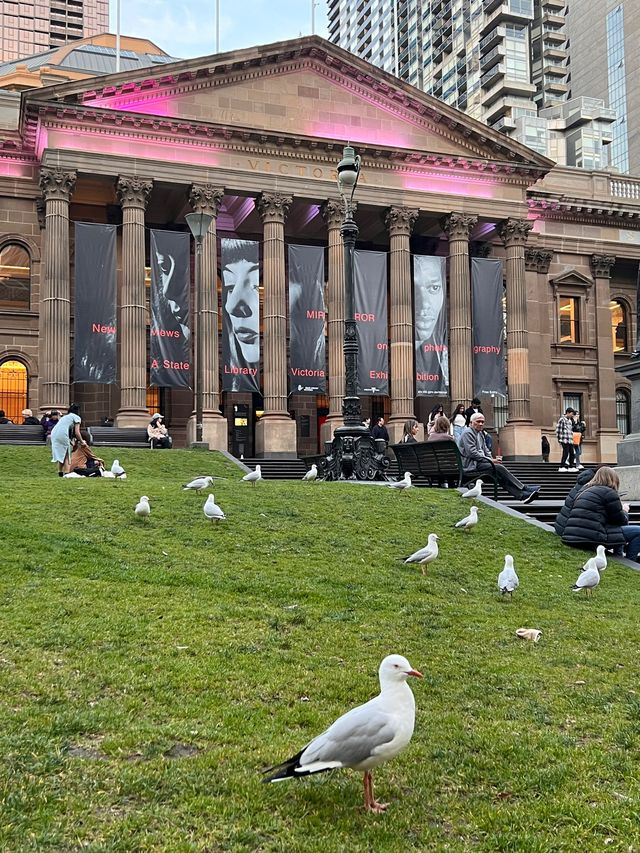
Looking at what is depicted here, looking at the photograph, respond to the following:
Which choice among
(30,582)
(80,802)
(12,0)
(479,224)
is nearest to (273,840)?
(80,802)

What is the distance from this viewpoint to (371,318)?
35594mm

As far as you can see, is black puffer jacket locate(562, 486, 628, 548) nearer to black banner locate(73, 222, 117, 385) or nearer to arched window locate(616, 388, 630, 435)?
black banner locate(73, 222, 117, 385)

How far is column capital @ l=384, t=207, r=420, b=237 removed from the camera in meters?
37.1

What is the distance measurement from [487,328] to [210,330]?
12.8 metres

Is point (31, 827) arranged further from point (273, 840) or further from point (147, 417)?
point (147, 417)

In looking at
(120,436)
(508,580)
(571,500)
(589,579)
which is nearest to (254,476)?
(571,500)

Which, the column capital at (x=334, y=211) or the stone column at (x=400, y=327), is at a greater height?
the column capital at (x=334, y=211)

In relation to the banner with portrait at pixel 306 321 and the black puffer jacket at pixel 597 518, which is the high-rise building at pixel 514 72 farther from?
the black puffer jacket at pixel 597 518

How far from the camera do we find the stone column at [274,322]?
34625 millimetres

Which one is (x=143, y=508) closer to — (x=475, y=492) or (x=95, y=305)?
(x=475, y=492)

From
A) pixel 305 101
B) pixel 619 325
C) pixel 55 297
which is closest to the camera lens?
pixel 55 297

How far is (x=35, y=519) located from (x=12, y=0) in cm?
12784

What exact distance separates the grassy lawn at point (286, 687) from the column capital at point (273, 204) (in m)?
25.0

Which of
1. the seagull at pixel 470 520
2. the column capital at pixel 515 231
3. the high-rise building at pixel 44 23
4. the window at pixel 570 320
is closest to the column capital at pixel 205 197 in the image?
the column capital at pixel 515 231
